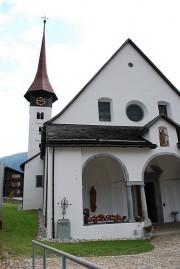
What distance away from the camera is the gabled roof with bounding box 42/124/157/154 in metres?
12.2

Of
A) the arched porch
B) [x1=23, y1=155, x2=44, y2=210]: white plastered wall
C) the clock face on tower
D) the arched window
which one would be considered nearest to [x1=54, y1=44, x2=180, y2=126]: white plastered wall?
the arched window

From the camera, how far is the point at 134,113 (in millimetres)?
16484

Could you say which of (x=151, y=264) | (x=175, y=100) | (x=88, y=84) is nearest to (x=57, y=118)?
(x=88, y=84)

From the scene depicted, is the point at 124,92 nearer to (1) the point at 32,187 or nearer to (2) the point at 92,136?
(2) the point at 92,136

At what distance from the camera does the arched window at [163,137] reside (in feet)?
45.7

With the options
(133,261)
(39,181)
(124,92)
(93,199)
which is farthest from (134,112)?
(39,181)

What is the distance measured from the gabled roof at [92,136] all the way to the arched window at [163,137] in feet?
2.71

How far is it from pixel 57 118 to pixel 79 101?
1.72m

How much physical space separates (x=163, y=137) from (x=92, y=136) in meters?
4.01

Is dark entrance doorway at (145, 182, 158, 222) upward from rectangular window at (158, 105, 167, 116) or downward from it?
downward

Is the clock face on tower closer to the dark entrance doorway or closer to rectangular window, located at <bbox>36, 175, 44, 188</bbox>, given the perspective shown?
rectangular window, located at <bbox>36, 175, 44, 188</bbox>

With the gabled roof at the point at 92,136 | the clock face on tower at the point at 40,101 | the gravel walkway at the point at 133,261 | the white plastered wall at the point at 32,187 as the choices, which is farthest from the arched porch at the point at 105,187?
the clock face on tower at the point at 40,101

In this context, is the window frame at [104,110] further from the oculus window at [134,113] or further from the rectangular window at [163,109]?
the rectangular window at [163,109]

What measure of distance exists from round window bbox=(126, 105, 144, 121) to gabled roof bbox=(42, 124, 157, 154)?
1.22 metres
